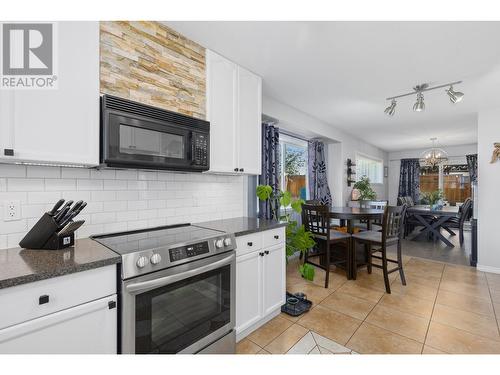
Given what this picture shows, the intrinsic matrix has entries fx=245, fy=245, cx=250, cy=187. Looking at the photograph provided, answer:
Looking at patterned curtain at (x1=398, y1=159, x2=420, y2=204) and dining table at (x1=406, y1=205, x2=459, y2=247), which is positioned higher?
patterned curtain at (x1=398, y1=159, x2=420, y2=204)

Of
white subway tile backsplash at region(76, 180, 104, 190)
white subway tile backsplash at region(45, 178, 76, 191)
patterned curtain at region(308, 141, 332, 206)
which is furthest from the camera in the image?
patterned curtain at region(308, 141, 332, 206)

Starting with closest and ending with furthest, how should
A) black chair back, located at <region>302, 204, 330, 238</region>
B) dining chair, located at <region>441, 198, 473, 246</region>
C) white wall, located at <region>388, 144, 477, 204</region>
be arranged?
black chair back, located at <region>302, 204, 330, 238</region>, dining chair, located at <region>441, 198, 473, 246</region>, white wall, located at <region>388, 144, 477, 204</region>

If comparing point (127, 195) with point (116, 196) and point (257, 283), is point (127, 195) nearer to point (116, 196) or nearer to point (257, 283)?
point (116, 196)

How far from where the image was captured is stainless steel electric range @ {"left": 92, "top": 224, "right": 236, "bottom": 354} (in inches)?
48.6

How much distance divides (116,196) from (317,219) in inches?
92.3

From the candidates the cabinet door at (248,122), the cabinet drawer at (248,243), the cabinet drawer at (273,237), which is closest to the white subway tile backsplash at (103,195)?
the cabinet drawer at (248,243)

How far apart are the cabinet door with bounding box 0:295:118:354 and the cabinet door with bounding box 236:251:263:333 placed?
0.88m

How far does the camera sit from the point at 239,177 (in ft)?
8.80

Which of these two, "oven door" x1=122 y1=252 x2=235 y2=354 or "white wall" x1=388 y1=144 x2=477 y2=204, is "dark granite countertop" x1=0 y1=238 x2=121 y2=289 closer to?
"oven door" x1=122 y1=252 x2=235 y2=354

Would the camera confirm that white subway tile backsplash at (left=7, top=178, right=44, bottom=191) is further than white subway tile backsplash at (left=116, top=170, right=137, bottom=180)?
No

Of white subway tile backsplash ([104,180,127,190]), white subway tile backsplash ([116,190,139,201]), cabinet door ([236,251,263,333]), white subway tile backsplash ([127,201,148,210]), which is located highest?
white subway tile backsplash ([104,180,127,190])

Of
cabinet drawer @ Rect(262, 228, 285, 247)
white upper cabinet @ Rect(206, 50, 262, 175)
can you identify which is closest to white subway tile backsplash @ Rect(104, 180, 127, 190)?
white upper cabinet @ Rect(206, 50, 262, 175)

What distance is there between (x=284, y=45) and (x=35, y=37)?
5.39 ft

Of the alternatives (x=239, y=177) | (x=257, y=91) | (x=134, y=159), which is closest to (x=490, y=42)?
(x=257, y=91)
